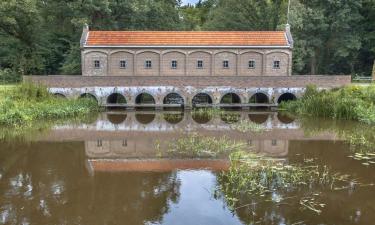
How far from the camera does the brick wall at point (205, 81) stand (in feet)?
107

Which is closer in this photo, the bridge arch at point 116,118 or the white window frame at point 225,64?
the bridge arch at point 116,118

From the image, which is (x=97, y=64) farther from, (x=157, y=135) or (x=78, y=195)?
(x=78, y=195)

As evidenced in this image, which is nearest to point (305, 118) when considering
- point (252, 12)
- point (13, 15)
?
point (252, 12)

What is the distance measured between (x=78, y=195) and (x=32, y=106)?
1637 cm

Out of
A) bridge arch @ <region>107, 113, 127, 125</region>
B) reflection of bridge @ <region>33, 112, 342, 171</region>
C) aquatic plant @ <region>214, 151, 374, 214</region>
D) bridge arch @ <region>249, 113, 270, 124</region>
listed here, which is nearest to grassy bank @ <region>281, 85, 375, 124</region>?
reflection of bridge @ <region>33, 112, 342, 171</region>

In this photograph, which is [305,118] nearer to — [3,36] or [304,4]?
[304,4]

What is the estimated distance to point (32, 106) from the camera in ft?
83.1

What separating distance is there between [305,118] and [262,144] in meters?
10.2

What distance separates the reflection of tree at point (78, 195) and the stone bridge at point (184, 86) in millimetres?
18832

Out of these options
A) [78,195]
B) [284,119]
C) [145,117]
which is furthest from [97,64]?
[78,195]

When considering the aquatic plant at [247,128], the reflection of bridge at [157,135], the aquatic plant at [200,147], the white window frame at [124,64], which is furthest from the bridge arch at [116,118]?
the aquatic plant at [200,147]

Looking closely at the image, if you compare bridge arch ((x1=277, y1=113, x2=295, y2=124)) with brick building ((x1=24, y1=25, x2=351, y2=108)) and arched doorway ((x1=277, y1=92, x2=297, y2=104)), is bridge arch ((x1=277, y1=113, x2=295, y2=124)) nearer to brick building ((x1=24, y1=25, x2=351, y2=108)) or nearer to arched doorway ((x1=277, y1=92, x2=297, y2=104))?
brick building ((x1=24, y1=25, x2=351, y2=108))

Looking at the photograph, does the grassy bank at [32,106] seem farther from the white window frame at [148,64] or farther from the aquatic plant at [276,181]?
the aquatic plant at [276,181]

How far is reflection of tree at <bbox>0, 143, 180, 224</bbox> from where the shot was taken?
30.0 ft
